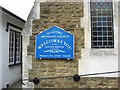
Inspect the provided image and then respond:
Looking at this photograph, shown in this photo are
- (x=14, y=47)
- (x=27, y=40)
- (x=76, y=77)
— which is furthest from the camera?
(x=14, y=47)

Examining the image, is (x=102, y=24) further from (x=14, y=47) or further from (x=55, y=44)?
(x=14, y=47)

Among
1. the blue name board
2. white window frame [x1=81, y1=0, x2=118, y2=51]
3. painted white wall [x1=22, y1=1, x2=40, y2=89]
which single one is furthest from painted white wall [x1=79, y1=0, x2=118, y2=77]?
painted white wall [x1=22, y1=1, x2=40, y2=89]

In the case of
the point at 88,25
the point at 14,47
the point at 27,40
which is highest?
the point at 88,25

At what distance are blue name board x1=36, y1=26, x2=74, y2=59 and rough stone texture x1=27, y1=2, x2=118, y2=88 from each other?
16cm

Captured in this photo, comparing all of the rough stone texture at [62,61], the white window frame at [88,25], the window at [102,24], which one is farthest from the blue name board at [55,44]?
the window at [102,24]

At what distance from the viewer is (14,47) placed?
12594 millimetres

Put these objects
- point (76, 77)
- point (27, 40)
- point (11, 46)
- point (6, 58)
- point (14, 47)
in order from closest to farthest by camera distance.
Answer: point (76, 77), point (27, 40), point (6, 58), point (11, 46), point (14, 47)

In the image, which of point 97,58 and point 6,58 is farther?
point 6,58

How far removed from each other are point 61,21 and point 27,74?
2070 mm

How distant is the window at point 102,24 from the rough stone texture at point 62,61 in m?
0.42

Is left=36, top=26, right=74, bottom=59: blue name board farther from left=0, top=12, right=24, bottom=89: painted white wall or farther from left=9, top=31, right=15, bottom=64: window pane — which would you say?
left=9, top=31, right=15, bottom=64: window pane

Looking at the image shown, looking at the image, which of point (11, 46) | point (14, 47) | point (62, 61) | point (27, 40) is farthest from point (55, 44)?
point (14, 47)

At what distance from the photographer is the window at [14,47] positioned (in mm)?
12113

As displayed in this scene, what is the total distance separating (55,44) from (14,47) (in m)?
5.51
